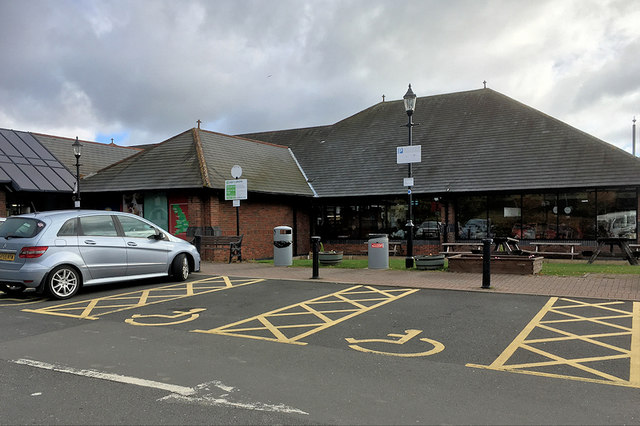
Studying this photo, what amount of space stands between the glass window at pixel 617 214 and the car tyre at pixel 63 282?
59.9ft

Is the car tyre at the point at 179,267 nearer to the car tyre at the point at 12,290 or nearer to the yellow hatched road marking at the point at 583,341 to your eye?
the car tyre at the point at 12,290

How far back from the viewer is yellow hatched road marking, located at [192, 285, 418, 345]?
6.40 m

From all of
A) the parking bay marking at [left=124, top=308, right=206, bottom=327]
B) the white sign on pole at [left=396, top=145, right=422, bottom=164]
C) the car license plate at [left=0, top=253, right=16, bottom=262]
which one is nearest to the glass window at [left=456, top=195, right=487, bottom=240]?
the white sign on pole at [left=396, top=145, right=422, bottom=164]

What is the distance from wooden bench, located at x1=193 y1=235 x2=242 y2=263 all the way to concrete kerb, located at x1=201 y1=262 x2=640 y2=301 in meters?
Result: 2.74

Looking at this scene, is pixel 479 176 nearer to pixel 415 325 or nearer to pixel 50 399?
pixel 415 325

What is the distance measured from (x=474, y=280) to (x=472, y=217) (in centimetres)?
1004

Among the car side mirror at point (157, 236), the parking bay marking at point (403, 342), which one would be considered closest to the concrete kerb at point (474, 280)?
the car side mirror at point (157, 236)

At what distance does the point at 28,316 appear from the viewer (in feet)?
25.1

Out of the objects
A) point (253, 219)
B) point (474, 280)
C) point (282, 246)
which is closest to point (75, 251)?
point (282, 246)

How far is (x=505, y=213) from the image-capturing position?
2002cm

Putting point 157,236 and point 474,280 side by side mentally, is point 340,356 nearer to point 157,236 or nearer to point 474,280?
point 474,280

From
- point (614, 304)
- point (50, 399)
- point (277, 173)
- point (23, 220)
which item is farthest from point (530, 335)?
point (277, 173)

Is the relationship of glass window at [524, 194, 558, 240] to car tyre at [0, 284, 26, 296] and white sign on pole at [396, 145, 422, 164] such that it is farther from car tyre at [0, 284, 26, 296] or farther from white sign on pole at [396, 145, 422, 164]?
car tyre at [0, 284, 26, 296]

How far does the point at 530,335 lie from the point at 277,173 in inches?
707
